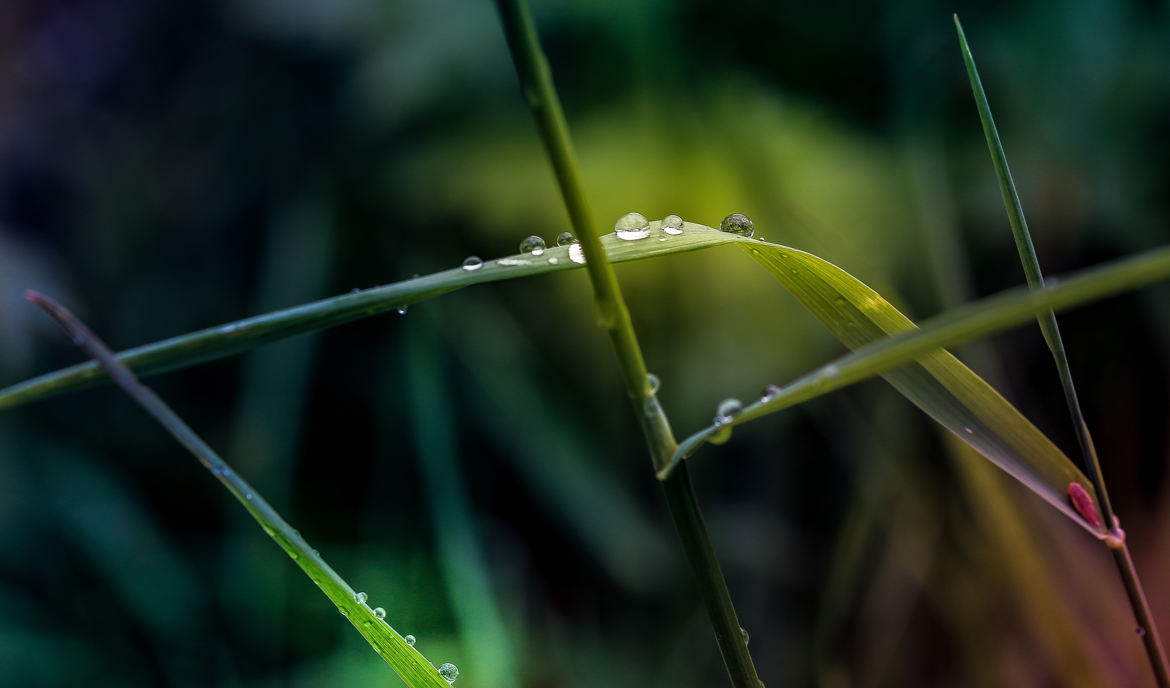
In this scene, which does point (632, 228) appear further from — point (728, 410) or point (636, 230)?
point (728, 410)

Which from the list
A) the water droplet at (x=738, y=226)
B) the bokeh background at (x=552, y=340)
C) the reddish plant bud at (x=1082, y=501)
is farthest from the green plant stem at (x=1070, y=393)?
the bokeh background at (x=552, y=340)

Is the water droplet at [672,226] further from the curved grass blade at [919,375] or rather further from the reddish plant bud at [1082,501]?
the reddish plant bud at [1082,501]

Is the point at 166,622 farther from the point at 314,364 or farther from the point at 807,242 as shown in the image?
the point at 807,242

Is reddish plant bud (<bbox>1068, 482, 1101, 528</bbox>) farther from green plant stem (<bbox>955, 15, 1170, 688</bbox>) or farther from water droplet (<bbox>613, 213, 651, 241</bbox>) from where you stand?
water droplet (<bbox>613, 213, 651, 241</bbox>)

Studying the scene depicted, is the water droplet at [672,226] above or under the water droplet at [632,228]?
under

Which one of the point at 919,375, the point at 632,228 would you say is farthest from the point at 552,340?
the point at 919,375

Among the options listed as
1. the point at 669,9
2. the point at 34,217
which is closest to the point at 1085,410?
the point at 669,9
